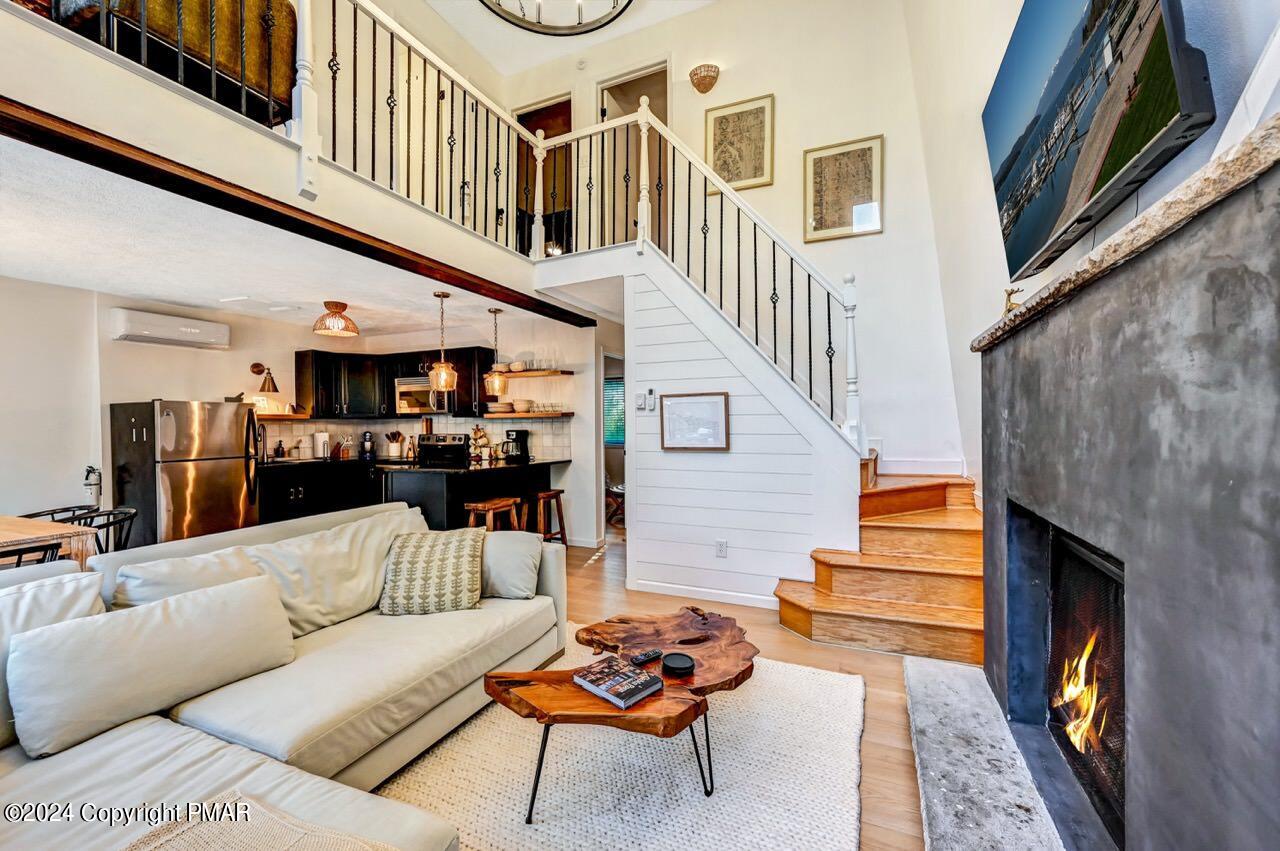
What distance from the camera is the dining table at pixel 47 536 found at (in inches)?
94.8

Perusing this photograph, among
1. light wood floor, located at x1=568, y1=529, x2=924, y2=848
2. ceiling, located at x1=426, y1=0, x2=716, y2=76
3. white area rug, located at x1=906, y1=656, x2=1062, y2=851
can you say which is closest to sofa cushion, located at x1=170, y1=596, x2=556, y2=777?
light wood floor, located at x1=568, y1=529, x2=924, y2=848

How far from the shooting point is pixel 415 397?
20.3 ft

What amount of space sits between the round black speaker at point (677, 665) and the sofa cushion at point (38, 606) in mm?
1820

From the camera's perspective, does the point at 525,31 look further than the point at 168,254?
Yes

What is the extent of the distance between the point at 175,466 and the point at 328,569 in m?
3.31

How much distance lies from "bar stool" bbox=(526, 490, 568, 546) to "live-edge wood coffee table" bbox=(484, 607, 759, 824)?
3.15 metres

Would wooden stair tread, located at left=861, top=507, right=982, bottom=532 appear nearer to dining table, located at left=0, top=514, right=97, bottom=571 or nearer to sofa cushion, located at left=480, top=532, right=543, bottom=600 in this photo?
sofa cushion, located at left=480, top=532, right=543, bottom=600

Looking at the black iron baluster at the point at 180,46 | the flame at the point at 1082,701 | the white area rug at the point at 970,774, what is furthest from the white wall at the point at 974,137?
the black iron baluster at the point at 180,46

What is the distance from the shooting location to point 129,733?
1460 millimetres

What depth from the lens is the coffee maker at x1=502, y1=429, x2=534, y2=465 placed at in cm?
554

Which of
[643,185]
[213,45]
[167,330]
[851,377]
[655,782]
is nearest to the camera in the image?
[655,782]

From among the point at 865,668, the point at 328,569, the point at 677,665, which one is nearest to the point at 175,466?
the point at 328,569

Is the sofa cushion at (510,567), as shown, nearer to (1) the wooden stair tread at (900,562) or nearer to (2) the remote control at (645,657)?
(2) the remote control at (645,657)

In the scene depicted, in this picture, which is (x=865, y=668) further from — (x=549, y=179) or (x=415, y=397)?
(x=549, y=179)
